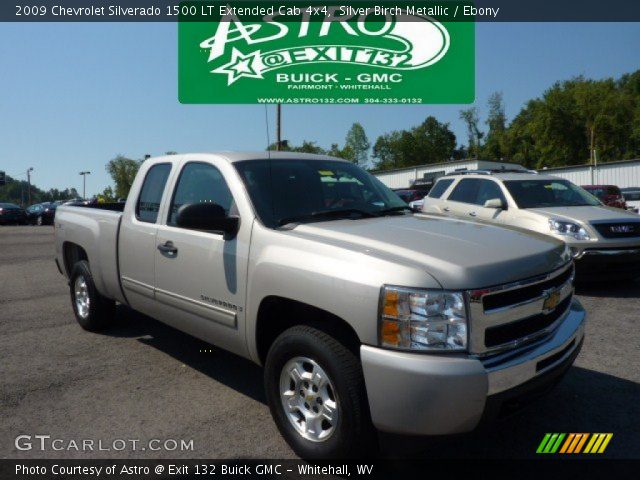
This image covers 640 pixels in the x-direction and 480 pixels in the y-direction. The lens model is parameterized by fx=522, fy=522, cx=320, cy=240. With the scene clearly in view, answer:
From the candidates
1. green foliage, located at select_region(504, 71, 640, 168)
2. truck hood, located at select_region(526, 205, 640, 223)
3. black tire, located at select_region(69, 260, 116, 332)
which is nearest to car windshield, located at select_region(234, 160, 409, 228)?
black tire, located at select_region(69, 260, 116, 332)

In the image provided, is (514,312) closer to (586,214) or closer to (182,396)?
(182,396)

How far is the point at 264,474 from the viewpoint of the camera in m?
2.85

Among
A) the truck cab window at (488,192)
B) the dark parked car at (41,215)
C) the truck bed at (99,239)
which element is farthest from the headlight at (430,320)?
the dark parked car at (41,215)

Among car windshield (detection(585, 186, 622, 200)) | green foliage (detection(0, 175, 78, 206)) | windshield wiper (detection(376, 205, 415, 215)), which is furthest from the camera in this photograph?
green foliage (detection(0, 175, 78, 206))

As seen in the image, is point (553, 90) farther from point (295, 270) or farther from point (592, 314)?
point (295, 270)

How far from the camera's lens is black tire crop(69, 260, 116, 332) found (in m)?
5.39

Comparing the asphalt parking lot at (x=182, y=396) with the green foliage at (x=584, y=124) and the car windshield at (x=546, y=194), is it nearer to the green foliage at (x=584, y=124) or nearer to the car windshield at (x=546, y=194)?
the car windshield at (x=546, y=194)

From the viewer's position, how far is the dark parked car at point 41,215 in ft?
102

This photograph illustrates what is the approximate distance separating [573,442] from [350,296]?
5.68ft

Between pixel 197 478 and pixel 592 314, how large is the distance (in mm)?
4913

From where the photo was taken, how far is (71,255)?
6.16m

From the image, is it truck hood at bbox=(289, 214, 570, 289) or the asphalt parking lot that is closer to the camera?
truck hood at bbox=(289, 214, 570, 289)

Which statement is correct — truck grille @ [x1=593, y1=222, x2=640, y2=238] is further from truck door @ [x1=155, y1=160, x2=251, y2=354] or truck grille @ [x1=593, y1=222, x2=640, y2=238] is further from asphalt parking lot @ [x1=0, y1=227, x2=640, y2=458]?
truck door @ [x1=155, y1=160, x2=251, y2=354]

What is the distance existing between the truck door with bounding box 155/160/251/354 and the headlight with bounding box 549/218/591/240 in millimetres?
5282
